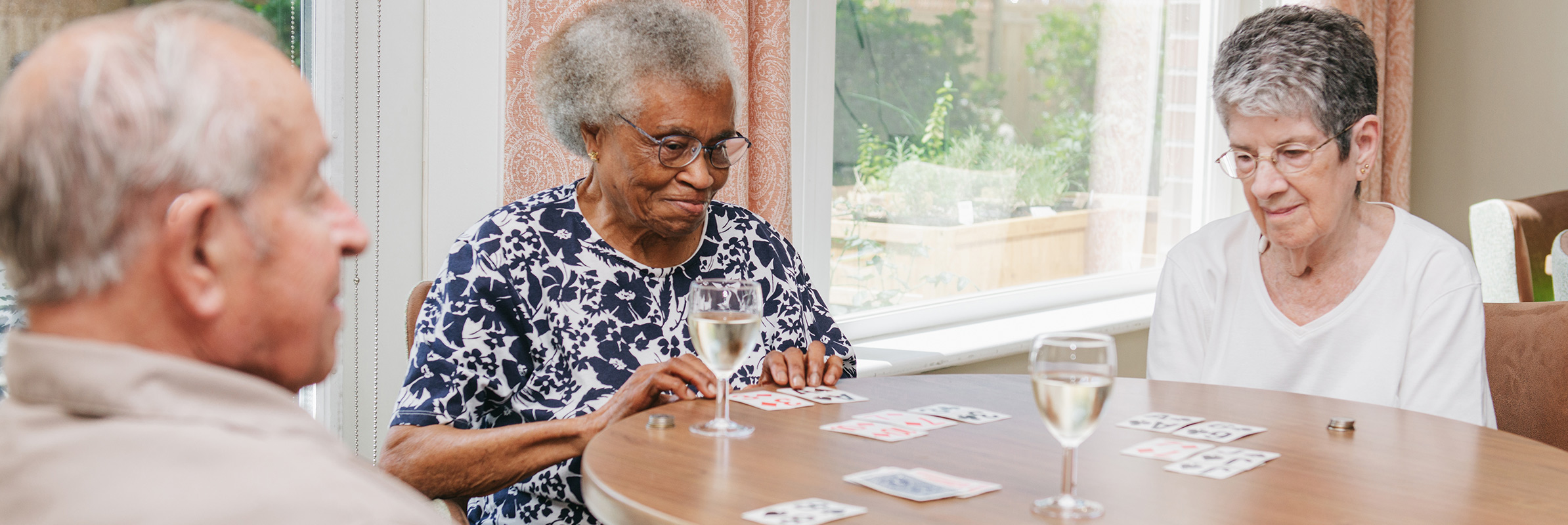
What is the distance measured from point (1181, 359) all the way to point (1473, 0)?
393cm

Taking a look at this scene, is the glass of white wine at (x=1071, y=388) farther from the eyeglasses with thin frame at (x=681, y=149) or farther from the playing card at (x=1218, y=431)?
the eyeglasses with thin frame at (x=681, y=149)

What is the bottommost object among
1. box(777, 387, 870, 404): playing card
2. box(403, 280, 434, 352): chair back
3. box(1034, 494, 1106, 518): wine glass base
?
box(1034, 494, 1106, 518): wine glass base

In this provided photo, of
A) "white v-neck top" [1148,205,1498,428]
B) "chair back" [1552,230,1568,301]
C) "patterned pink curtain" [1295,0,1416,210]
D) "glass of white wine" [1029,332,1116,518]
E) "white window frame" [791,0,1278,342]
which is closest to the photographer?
"glass of white wine" [1029,332,1116,518]

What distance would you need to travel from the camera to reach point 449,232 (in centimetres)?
218

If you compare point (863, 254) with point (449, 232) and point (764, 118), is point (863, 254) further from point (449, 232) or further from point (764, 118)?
point (449, 232)

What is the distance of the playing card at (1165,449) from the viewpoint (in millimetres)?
1200

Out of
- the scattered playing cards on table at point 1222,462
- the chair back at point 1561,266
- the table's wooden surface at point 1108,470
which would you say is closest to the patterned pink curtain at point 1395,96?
the chair back at point 1561,266

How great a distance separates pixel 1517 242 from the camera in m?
Answer: 3.83

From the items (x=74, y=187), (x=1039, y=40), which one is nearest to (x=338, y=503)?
(x=74, y=187)

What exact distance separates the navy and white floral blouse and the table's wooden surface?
0.24 metres

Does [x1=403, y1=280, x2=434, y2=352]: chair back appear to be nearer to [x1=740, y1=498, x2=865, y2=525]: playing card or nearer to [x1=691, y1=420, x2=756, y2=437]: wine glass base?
[x1=691, y1=420, x2=756, y2=437]: wine glass base

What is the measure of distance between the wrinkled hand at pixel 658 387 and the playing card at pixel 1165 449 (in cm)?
53

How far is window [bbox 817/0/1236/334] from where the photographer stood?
3227 mm

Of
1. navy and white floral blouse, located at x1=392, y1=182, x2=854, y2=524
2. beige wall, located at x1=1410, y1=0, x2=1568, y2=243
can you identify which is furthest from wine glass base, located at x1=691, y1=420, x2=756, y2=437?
beige wall, located at x1=1410, y1=0, x2=1568, y2=243
